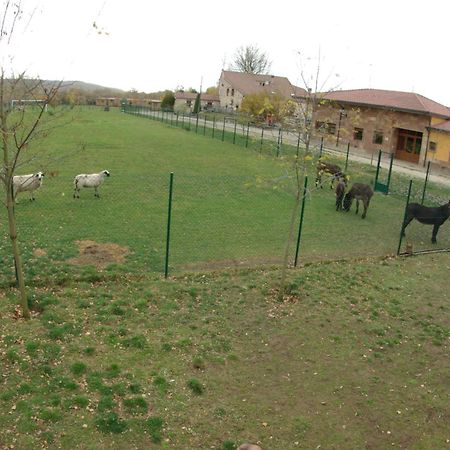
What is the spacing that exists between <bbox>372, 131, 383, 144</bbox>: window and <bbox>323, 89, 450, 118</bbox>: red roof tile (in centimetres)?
209

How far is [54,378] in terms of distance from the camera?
20.1 ft

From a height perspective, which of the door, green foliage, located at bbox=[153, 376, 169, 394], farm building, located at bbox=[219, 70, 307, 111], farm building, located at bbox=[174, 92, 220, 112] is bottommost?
green foliage, located at bbox=[153, 376, 169, 394]

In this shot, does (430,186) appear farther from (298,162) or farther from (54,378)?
(54,378)

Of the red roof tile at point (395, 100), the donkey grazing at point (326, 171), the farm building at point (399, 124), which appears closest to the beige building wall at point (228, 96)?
the red roof tile at point (395, 100)

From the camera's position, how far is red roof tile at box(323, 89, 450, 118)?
34.1 meters

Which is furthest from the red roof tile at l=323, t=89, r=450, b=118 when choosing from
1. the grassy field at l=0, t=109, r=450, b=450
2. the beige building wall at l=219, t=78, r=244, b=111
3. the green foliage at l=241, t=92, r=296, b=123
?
the beige building wall at l=219, t=78, r=244, b=111

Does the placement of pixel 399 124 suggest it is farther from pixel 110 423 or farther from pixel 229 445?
pixel 110 423

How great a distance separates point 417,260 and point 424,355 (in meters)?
5.04

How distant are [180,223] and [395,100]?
95.0 ft

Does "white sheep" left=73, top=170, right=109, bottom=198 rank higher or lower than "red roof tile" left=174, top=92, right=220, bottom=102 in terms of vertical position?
lower

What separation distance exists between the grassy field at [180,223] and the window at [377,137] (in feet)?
49.1

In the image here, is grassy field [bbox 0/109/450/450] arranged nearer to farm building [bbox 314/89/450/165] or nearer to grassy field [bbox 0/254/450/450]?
grassy field [bbox 0/254/450/450]

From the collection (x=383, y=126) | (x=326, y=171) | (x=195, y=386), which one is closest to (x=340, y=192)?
(x=326, y=171)

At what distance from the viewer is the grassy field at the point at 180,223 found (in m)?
10.5
